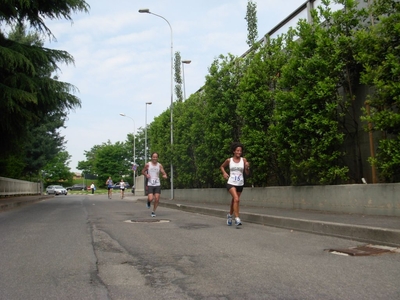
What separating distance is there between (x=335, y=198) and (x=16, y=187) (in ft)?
93.2

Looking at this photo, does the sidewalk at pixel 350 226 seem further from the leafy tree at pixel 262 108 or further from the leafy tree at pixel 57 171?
the leafy tree at pixel 57 171

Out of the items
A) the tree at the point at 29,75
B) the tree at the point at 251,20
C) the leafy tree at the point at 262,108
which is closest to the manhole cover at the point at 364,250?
the leafy tree at the point at 262,108

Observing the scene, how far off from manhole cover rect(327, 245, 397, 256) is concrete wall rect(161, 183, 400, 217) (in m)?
2.67

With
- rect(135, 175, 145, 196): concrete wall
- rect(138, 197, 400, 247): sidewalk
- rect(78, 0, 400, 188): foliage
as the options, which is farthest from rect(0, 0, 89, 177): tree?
rect(135, 175, 145, 196): concrete wall

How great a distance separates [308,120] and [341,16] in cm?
281

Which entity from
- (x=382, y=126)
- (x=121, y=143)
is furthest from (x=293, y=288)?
(x=121, y=143)

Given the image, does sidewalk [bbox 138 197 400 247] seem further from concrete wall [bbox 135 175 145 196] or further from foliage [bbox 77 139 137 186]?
foliage [bbox 77 139 137 186]

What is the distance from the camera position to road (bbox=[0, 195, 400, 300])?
4102mm

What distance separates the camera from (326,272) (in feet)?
15.9

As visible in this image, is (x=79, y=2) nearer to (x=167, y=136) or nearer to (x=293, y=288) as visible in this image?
(x=167, y=136)

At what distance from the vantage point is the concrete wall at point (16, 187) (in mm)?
27167

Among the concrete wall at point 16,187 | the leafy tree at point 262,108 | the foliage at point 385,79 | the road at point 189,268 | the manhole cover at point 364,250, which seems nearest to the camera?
the road at point 189,268

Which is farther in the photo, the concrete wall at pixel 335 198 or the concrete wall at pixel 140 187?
the concrete wall at pixel 140 187

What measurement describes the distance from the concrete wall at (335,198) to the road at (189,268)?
2.22 metres
